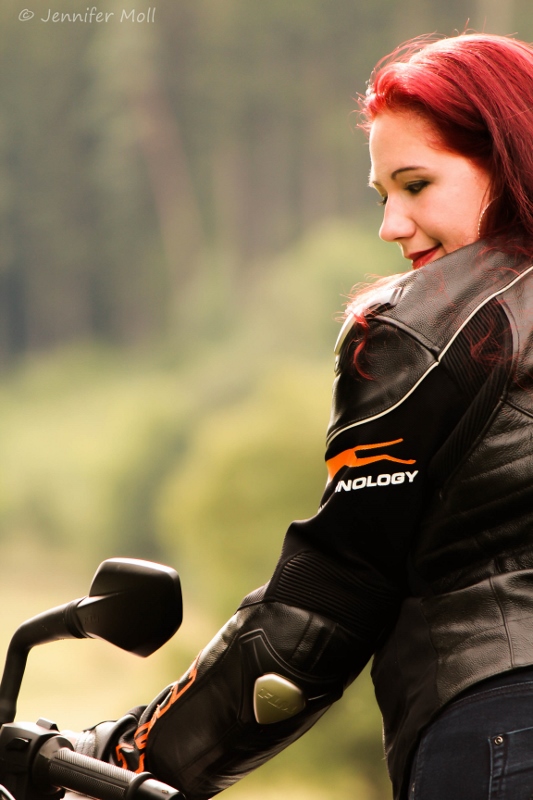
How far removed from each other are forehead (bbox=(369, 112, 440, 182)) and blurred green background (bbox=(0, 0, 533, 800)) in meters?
4.91

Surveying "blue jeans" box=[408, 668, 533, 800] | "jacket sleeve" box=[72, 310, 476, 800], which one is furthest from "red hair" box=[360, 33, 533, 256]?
"blue jeans" box=[408, 668, 533, 800]

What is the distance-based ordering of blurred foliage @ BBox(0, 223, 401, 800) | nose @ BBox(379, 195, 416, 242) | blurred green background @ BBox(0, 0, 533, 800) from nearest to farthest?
1. nose @ BBox(379, 195, 416, 242)
2. blurred foliage @ BBox(0, 223, 401, 800)
3. blurred green background @ BBox(0, 0, 533, 800)

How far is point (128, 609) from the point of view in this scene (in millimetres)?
903

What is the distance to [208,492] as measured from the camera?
3.54 metres

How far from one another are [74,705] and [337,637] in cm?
491

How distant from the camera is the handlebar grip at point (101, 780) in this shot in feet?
2.69

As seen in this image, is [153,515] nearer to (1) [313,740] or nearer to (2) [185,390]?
(2) [185,390]

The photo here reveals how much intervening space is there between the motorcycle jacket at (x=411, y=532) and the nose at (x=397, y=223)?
0.30 feet

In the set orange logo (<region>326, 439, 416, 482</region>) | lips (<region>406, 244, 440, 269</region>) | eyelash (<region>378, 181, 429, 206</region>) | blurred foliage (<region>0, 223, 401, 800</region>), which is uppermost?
eyelash (<region>378, 181, 429, 206</region>)

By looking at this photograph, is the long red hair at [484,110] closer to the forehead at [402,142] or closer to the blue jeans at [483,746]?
the forehead at [402,142]

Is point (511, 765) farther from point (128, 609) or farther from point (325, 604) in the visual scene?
point (128, 609)

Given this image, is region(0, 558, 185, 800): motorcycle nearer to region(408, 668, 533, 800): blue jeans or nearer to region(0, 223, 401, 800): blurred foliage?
region(408, 668, 533, 800): blue jeans

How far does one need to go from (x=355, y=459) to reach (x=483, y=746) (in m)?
0.26

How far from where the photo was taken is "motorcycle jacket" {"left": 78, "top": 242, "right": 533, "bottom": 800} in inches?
32.8
